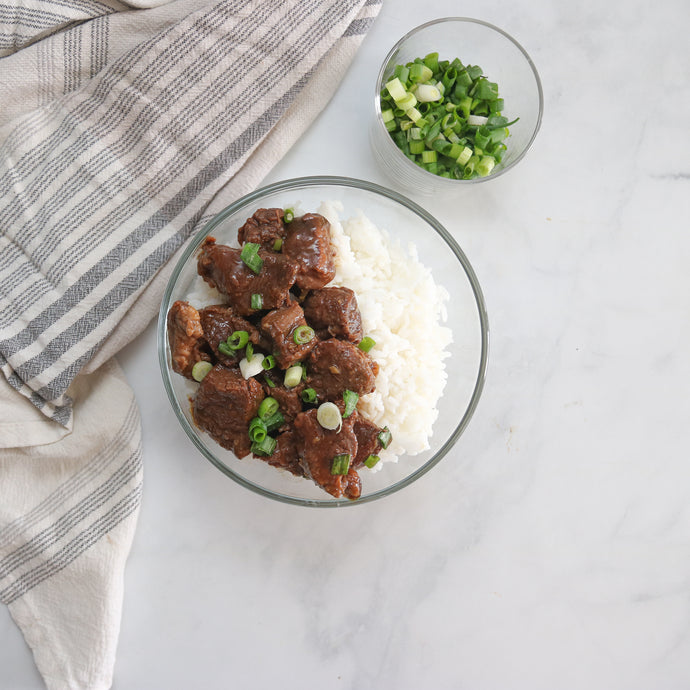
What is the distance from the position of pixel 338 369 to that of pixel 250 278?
44 centimetres

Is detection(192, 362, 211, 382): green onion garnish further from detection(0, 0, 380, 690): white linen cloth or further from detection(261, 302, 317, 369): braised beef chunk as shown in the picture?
detection(0, 0, 380, 690): white linen cloth

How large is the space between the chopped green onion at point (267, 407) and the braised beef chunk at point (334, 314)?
11.0 inches

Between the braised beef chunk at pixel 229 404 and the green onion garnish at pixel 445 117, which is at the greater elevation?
the green onion garnish at pixel 445 117

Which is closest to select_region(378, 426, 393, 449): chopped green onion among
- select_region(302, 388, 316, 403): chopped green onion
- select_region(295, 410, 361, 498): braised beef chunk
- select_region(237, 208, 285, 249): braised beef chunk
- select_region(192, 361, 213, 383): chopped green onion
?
select_region(295, 410, 361, 498): braised beef chunk

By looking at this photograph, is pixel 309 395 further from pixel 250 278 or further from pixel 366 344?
pixel 250 278

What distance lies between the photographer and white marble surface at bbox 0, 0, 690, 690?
2.57 metres

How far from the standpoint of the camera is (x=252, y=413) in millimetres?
2049

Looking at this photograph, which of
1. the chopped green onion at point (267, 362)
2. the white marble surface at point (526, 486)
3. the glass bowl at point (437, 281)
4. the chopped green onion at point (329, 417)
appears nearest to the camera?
the chopped green onion at point (329, 417)

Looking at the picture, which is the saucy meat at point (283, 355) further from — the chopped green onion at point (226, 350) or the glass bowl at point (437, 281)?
the glass bowl at point (437, 281)

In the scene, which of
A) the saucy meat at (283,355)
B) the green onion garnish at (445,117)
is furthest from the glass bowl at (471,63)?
the saucy meat at (283,355)

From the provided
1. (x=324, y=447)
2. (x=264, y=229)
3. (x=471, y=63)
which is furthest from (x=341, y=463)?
(x=471, y=63)

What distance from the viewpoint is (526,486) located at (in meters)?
2.67

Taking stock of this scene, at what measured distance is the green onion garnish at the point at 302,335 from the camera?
6.59ft

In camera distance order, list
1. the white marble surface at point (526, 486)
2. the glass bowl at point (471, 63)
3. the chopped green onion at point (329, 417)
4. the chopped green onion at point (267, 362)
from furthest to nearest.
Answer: the white marble surface at point (526, 486) → the glass bowl at point (471, 63) → the chopped green onion at point (267, 362) → the chopped green onion at point (329, 417)
